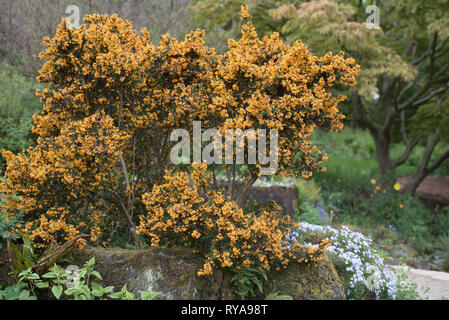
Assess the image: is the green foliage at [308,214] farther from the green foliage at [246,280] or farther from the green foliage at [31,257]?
the green foliage at [31,257]

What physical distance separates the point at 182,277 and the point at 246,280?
20.0 inches

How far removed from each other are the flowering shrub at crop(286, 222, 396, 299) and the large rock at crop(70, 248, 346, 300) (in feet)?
1.01

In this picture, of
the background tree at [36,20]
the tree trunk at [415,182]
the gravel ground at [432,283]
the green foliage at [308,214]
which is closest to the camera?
the gravel ground at [432,283]

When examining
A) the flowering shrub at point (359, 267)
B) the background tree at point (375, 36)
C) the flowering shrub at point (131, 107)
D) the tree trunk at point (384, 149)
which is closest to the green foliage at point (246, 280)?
the flowering shrub at point (131, 107)

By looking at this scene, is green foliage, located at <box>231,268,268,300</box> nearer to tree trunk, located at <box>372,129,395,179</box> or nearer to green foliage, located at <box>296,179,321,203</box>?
green foliage, located at <box>296,179,321,203</box>

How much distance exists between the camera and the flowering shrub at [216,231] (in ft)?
9.82

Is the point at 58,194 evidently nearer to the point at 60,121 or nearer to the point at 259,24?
the point at 60,121

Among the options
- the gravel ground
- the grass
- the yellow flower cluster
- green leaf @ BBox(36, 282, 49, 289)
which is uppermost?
the yellow flower cluster

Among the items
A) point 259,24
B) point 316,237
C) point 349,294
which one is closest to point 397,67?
point 259,24

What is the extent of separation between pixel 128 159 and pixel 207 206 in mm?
1359

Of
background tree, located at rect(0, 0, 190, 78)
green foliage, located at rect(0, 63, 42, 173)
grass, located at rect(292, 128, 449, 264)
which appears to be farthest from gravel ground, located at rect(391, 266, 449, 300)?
background tree, located at rect(0, 0, 190, 78)

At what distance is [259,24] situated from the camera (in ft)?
26.0

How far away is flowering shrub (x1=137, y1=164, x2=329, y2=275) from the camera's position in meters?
2.99

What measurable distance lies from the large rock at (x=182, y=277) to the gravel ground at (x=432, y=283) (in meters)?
1.72
